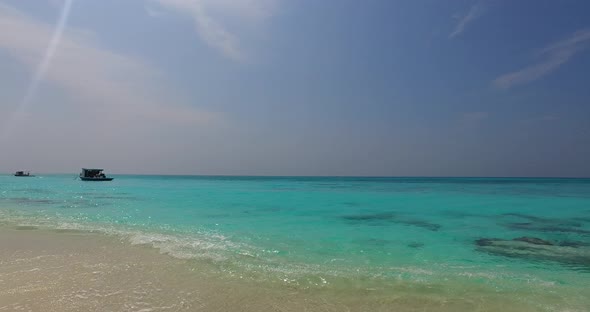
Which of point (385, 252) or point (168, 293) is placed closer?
point (168, 293)

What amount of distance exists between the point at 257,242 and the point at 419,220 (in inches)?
505

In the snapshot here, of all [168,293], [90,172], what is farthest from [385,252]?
[90,172]

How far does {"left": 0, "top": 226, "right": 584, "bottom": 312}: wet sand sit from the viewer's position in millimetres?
5754

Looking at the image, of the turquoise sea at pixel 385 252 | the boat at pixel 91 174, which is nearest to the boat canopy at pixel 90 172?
the boat at pixel 91 174

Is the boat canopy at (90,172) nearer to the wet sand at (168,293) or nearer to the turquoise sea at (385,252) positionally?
the turquoise sea at (385,252)

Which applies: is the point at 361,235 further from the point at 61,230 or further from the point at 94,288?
the point at 61,230

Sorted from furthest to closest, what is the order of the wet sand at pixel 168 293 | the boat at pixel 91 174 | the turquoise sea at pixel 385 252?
1. the boat at pixel 91 174
2. the turquoise sea at pixel 385 252
3. the wet sand at pixel 168 293

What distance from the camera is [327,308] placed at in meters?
5.83

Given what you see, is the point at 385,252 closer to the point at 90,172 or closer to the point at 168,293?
the point at 168,293

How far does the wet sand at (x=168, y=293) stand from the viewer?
18.9ft

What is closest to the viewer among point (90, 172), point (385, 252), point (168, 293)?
point (168, 293)

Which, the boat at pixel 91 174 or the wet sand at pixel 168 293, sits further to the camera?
the boat at pixel 91 174

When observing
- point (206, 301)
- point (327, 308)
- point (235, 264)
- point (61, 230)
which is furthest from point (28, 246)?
point (327, 308)

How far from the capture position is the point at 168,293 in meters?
6.30
